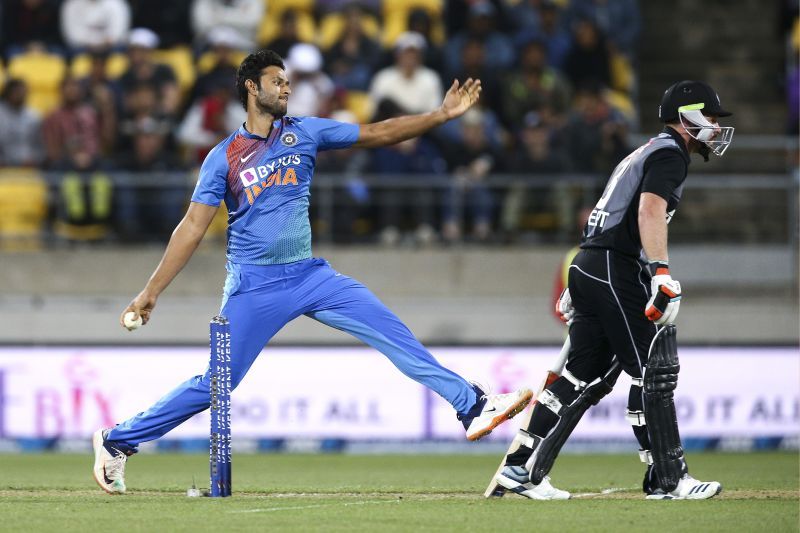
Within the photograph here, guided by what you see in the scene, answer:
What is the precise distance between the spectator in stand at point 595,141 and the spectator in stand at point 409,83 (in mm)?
1640

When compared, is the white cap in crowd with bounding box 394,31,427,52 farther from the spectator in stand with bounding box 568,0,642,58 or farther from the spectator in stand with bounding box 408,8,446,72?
the spectator in stand with bounding box 568,0,642,58

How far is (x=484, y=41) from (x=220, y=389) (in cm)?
Result: 1061

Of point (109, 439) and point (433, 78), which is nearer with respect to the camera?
point (109, 439)

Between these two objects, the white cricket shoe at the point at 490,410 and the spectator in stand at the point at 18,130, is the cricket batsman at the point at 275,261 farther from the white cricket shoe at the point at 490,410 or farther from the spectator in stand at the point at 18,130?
the spectator in stand at the point at 18,130

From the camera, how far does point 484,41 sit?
59.0ft

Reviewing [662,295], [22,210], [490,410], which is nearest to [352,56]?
[22,210]

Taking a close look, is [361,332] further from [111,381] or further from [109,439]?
[111,381]

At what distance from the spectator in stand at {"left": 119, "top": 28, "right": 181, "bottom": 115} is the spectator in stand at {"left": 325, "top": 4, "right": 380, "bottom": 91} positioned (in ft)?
6.37

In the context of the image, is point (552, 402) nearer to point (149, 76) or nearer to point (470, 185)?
point (470, 185)

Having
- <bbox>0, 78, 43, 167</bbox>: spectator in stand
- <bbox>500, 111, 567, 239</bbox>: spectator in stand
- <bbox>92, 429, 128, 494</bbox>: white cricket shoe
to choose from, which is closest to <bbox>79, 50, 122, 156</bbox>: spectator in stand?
<bbox>0, 78, 43, 167</bbox>: spectator in stand

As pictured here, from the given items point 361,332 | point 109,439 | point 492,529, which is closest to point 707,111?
point 361,332

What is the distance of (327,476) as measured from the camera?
1126 centimetres

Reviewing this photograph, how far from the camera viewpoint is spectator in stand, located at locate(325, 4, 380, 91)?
57.7ft

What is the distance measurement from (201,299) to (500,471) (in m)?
7.84
